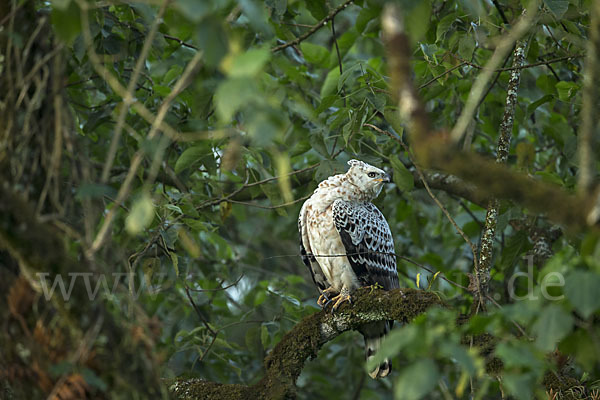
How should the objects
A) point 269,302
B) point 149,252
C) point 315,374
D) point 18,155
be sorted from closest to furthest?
point 18,155 → point 149,252 → point 269,302 → point 315,374

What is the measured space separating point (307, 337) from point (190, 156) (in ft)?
4.25

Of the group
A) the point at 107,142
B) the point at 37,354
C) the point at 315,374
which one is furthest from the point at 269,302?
the point at 37,354

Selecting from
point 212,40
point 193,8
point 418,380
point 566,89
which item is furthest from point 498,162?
point 193,8

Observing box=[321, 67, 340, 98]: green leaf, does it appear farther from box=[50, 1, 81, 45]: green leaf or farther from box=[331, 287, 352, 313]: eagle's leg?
box=[50, 1, 81, 45]: green leaf

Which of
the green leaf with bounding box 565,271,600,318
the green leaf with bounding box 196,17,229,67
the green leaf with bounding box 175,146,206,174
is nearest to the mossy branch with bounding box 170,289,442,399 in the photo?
the green leaf with bounding box 175,146,206,174

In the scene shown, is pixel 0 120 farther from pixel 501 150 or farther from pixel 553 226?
→ pixel 553 226

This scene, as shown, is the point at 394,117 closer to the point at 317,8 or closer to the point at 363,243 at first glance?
the point at 317,8

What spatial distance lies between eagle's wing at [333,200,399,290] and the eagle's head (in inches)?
7.2

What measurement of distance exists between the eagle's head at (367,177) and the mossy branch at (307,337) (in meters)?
1.07

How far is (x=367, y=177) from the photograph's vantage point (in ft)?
16.5

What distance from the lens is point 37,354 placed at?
7.16 ft

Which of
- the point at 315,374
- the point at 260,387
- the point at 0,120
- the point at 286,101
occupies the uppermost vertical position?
the point at 0,120

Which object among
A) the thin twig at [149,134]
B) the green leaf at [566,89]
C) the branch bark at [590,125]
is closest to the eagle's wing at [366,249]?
the green leaf at [566,89]

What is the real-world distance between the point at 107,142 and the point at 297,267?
362 centimetres
